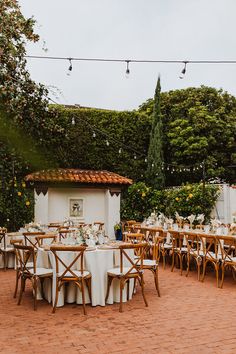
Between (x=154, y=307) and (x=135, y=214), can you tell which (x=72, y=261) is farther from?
(x=135, y=214)

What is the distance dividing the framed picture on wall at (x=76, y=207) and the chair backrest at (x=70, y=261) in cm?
849

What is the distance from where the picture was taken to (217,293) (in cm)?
648

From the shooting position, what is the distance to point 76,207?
14.3m

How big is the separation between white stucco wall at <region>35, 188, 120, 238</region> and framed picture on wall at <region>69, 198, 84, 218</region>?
0.11m

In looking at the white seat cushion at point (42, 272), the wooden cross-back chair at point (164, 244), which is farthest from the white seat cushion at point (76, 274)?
the wooden cross-back chair at point (164, 244)

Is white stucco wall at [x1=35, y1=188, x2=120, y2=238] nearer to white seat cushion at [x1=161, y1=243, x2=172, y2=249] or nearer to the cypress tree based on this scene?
the cypress tree

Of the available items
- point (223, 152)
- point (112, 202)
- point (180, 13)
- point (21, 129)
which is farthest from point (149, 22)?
point (223, 152)

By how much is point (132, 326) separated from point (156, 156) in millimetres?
11332

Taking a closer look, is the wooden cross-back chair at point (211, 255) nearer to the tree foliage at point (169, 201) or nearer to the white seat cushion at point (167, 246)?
the white seat cushion at point (167, 246)

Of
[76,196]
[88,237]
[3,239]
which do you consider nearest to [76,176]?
→ [76,196]

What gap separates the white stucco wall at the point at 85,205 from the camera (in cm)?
1353

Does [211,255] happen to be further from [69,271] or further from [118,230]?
[118,230]

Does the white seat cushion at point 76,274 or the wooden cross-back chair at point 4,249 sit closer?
the white seat cushion at point 76,274

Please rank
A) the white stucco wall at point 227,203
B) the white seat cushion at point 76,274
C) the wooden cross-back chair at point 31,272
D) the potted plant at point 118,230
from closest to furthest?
the white seat cushion at point 76,274 < the wooden cross-back chair at point 31,272 < the white stucco wall at point 227,203 < the potted plant at point 118,230
